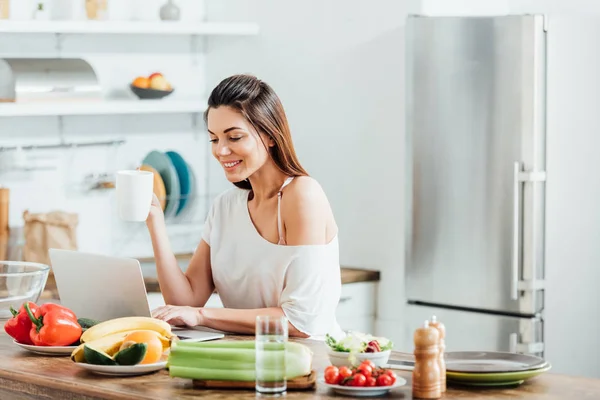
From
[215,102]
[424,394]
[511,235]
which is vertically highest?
[215,102]

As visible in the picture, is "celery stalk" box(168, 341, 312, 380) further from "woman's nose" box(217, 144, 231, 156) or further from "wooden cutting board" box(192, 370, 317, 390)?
"woman's nose" box(217, 144, 231, 156)

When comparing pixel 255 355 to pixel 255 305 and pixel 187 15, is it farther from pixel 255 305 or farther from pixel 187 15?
pixel 187 15

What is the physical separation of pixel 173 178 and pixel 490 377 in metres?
3.07

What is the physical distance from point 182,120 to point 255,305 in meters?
2.38

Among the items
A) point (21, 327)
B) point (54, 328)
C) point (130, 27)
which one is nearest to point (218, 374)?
point (54, 328)

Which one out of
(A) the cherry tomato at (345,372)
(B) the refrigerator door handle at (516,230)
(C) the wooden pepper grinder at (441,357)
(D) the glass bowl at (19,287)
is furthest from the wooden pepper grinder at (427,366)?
(B) the refrigerator door handle at (516,230)

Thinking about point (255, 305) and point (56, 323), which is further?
point (255, 305)

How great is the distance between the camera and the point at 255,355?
91.0 inches

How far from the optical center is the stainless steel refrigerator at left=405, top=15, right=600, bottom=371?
4.25m

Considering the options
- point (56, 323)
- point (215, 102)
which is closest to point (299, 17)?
point (215, 102)

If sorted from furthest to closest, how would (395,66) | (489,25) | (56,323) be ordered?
(395,66) < (489,25) < (56,323)

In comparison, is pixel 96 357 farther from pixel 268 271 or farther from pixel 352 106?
pixel 352 106

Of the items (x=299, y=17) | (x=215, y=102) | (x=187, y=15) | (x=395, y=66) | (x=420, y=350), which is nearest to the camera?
(x=420, y=350)

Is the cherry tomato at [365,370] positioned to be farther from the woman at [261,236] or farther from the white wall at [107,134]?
the white wall at [107,134]
